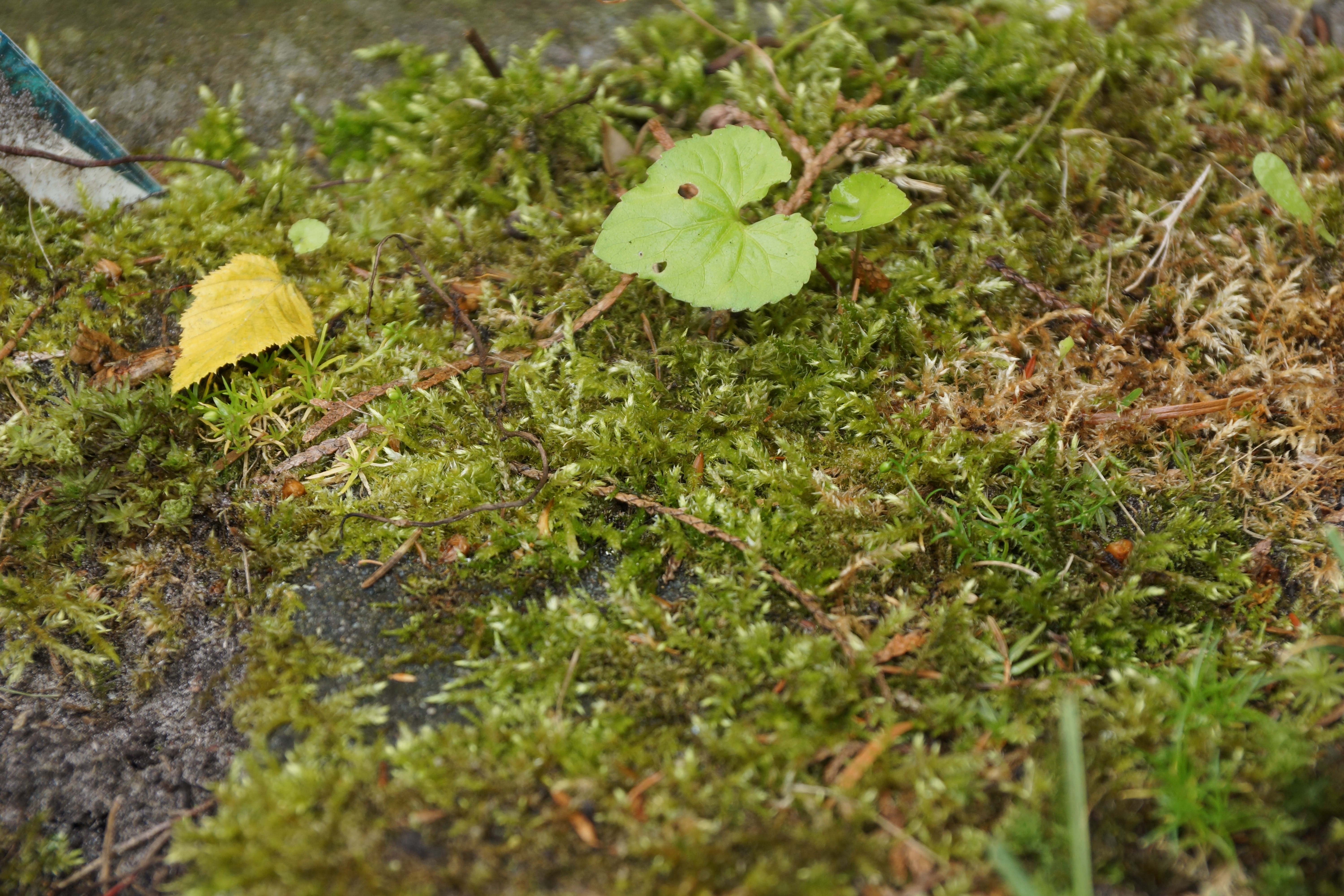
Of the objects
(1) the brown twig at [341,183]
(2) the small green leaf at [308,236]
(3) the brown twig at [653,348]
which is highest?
(1) the brown twig at [341,183]

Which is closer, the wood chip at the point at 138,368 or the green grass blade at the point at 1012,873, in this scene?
the green grass blade at the point at 1012,873

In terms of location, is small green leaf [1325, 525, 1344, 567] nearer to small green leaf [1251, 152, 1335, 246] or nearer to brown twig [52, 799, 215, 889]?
small green leaf [1251, 152, 1335, 246]

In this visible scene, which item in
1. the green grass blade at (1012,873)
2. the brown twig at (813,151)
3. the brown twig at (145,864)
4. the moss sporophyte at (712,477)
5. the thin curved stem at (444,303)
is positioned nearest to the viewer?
the green grass blade at (1012,873)

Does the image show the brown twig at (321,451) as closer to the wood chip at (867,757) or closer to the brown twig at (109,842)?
the brown twig at (109,842)

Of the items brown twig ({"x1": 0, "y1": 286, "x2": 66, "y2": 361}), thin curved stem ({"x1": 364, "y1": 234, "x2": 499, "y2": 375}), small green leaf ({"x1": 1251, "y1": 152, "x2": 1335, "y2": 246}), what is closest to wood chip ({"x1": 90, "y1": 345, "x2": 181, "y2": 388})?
brown twig ({"x1": 0, "y1": 286, "x2": 66, "y2": 361})

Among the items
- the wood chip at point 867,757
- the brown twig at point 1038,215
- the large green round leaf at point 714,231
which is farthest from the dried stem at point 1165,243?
the wood chip at point 867,757

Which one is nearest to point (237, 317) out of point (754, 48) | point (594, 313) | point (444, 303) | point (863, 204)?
point (444, 303)
